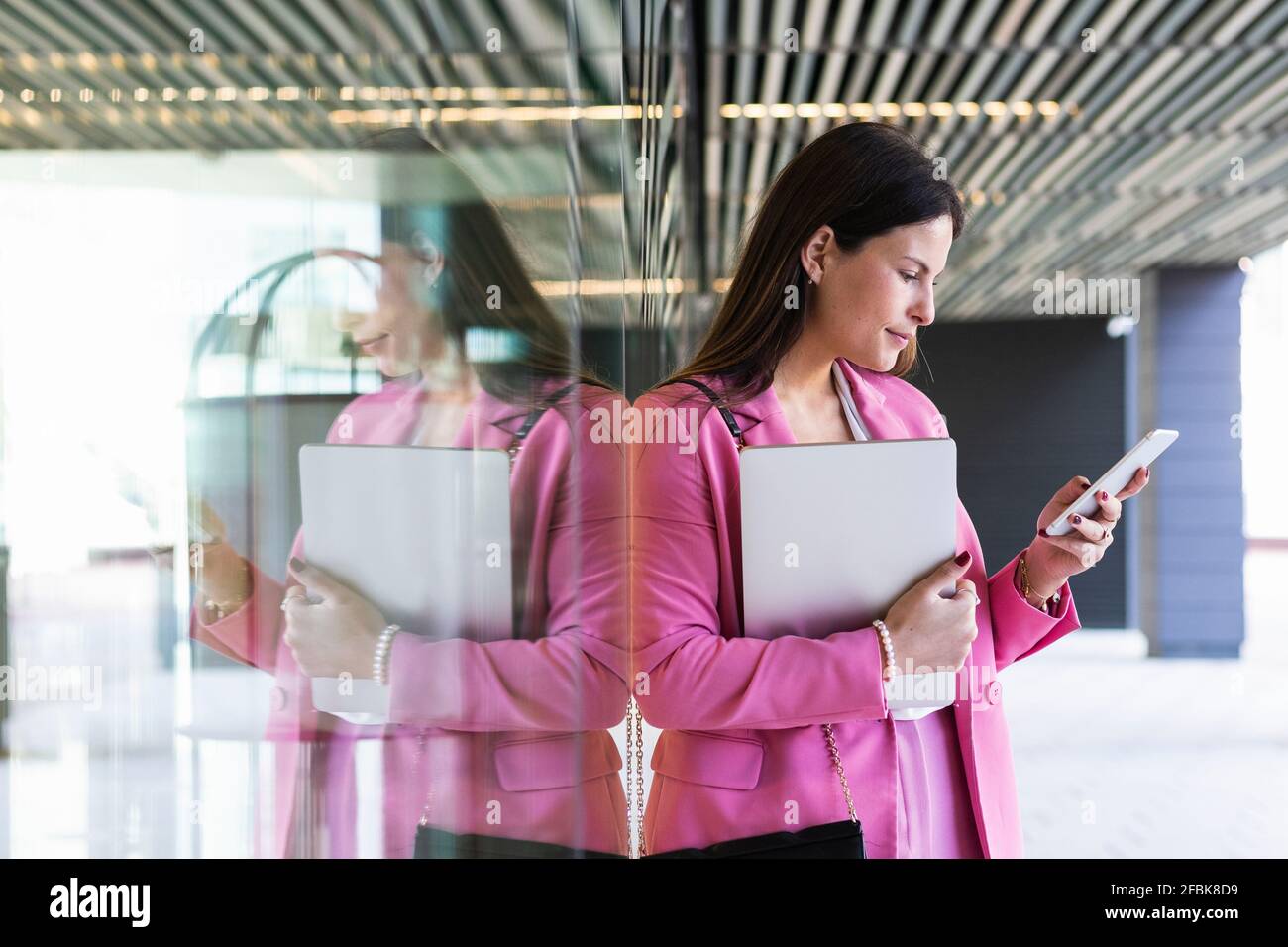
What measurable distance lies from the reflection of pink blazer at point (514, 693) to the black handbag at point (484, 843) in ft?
0.04

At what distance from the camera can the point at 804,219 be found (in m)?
1.52

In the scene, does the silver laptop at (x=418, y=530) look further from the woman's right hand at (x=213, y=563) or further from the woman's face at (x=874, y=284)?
the woman's face at (x=874, y=284)

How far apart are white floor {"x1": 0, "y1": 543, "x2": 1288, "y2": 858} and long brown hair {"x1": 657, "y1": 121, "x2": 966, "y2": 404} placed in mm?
630

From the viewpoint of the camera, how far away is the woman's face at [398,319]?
1252 millimetres

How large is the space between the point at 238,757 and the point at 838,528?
851 millimetres

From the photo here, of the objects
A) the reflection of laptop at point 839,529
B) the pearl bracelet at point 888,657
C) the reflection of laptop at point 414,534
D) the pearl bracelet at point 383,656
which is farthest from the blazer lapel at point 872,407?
the pearl bracelet at point 383,656

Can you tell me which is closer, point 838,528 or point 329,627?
point 329,627

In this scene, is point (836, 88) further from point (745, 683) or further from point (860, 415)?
point (745, 683)

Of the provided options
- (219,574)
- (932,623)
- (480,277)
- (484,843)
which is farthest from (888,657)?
(219,574)

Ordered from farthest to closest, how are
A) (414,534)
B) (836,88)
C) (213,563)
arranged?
(836,88) < (414,534) < (213,563)

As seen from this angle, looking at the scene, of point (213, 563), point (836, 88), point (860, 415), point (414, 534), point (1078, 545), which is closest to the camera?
point (213, 563)

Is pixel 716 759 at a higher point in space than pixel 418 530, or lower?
lower
